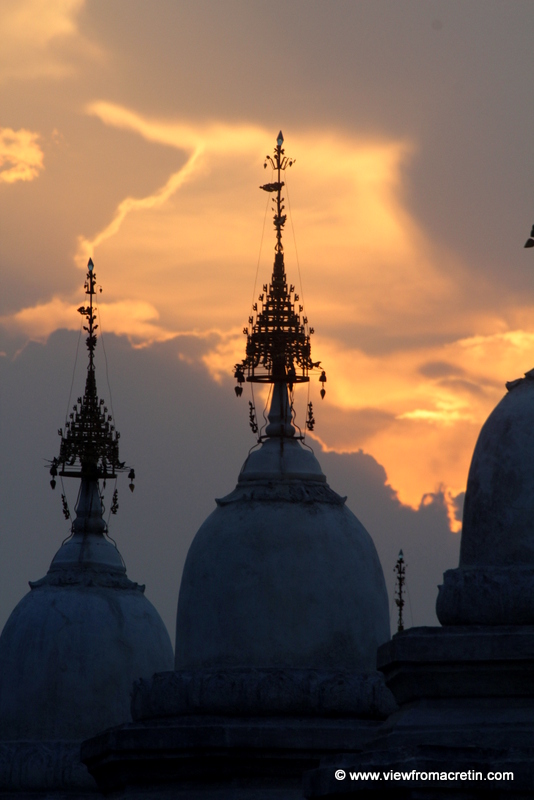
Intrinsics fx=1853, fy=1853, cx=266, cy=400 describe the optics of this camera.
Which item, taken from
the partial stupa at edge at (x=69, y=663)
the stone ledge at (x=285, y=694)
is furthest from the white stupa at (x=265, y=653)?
the partial stupa at edge at (x=69, y=663)

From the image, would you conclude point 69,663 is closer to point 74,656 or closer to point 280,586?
point 74,656

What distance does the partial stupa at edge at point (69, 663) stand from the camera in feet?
128

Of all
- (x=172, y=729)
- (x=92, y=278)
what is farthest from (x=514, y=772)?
(x=92, y=278)

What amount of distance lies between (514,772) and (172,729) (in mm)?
11476

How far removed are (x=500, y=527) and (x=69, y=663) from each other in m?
19.8

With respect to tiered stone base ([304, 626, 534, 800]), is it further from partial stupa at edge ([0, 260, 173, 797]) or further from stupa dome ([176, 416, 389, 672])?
partial stupa at edge ([0, 260, 173, 797])

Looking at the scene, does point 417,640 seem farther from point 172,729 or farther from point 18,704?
point 18,704

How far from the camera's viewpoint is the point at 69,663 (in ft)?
130

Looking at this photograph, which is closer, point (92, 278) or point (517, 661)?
point (517, 661)

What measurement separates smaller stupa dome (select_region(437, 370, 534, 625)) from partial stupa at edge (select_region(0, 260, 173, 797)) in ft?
61.7

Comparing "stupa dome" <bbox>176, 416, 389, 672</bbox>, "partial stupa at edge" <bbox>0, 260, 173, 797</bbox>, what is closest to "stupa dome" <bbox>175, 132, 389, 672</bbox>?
"stupa dome" <bbox>176, 416, 389, 672</bbox>

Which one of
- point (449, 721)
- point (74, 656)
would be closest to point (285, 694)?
point (449, 721)

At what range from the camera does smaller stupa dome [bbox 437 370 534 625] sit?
68.8ft

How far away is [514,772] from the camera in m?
19.2
